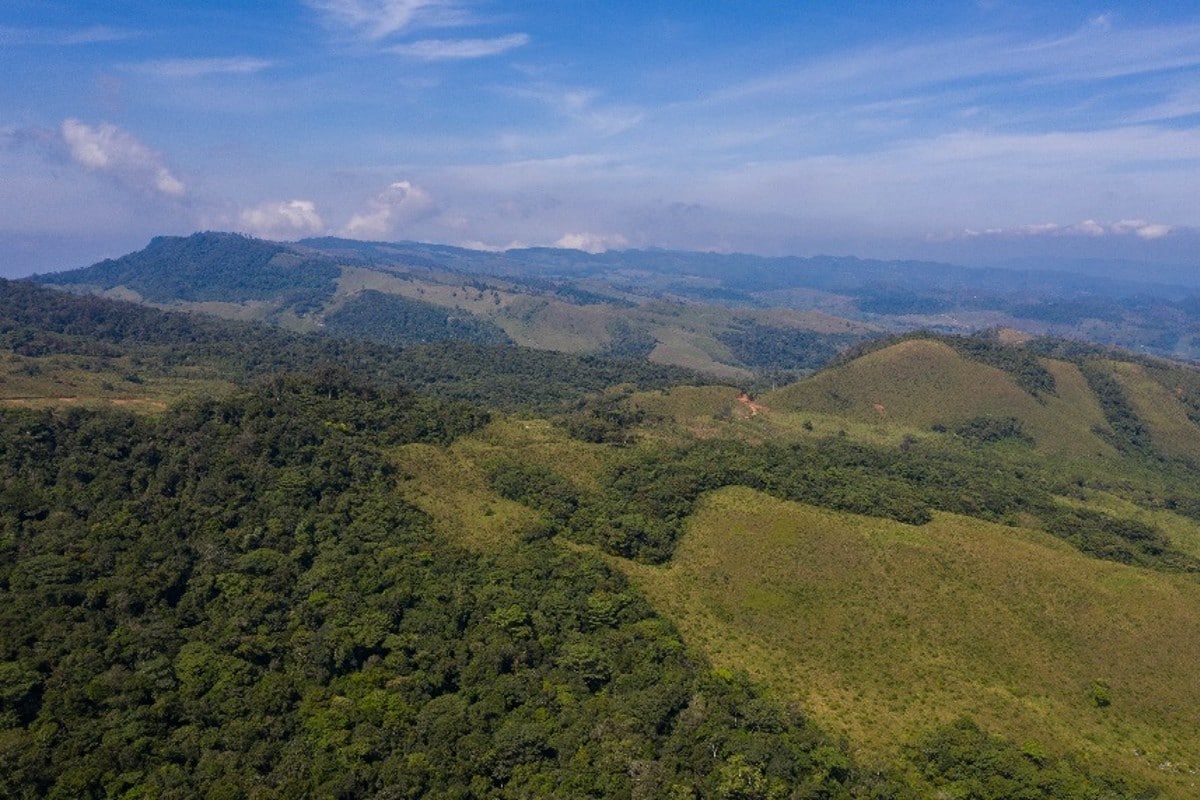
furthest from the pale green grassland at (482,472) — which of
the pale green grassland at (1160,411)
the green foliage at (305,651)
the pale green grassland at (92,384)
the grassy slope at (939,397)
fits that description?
the pale green grassland at (1160,411)

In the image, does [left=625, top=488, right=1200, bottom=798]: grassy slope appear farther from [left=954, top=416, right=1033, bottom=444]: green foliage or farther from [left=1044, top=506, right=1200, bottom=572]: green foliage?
[left=954, top=416, right=1033, bottom=444]: green foliage

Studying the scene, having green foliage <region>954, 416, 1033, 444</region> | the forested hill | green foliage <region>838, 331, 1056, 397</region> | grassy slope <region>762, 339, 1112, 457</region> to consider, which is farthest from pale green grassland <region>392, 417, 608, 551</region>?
green foliage <region>838, 331, 1056, 397</region>


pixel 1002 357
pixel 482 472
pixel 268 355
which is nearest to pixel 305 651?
pixel 482 472

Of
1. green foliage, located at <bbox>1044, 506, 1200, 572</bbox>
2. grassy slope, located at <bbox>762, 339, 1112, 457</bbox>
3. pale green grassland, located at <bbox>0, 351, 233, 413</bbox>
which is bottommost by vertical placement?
green foliage, located at <bbox>1044, 506, 1200, 572</bbox>

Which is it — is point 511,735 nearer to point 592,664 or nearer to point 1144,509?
point 592,664

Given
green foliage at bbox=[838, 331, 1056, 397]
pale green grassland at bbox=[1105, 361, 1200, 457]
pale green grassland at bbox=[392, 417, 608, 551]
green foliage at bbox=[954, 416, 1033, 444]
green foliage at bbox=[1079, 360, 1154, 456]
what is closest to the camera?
pale green grassland at bbox=[392, 417, 608, 551]

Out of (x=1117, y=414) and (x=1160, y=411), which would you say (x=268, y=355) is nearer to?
(x=1117, y=414)

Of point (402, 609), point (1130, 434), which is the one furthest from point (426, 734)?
point (1130, 434)
